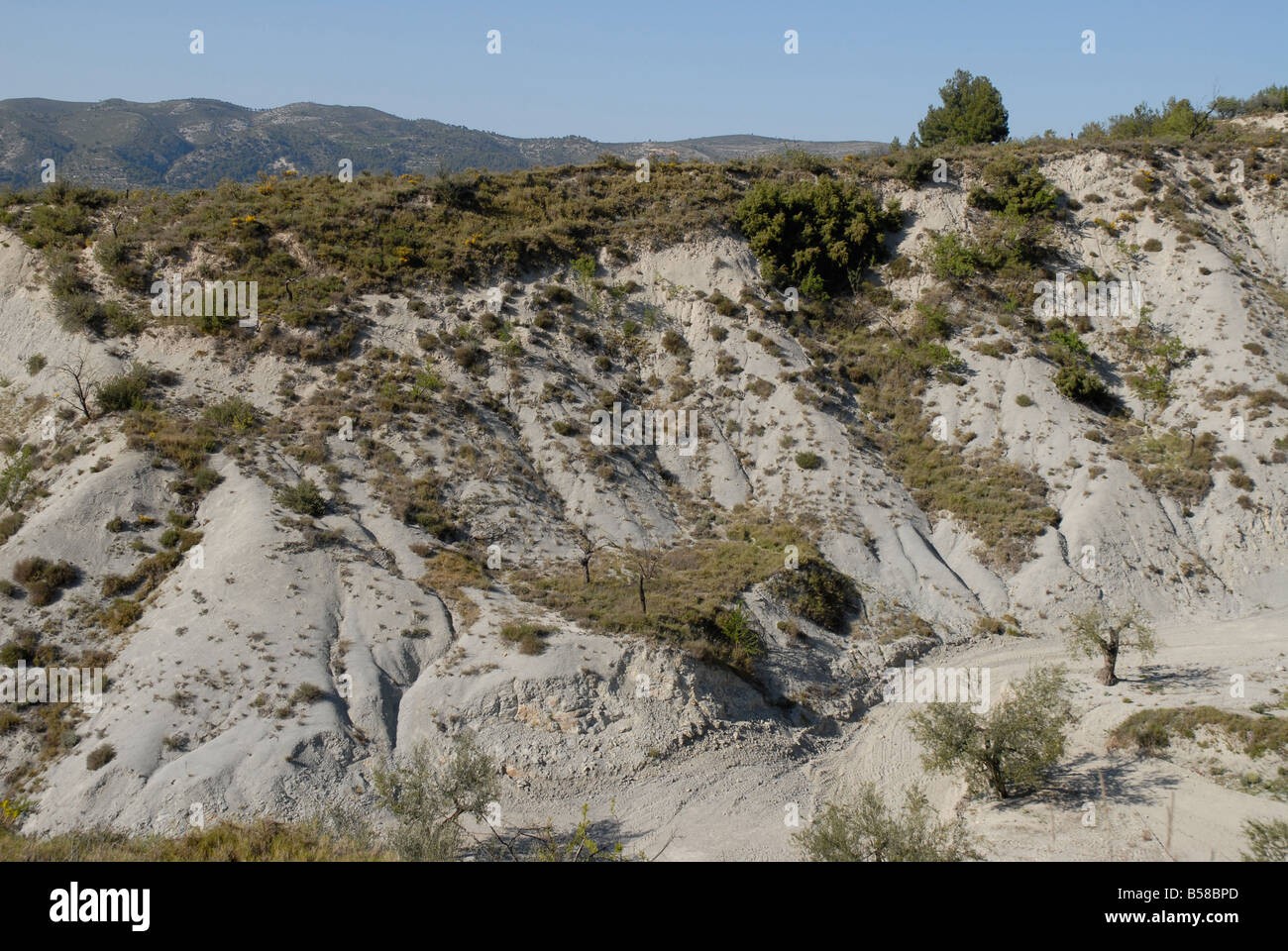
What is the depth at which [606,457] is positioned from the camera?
1416 inches

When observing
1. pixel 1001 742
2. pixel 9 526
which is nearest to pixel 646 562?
pixel 1001 742

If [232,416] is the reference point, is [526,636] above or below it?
below

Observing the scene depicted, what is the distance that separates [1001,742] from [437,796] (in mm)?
14262

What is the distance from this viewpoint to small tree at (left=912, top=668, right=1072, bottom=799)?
19.7 meters

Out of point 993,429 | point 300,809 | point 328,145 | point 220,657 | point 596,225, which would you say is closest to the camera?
point 300,809

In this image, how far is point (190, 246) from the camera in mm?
40031

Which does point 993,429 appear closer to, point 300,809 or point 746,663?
point 746,663

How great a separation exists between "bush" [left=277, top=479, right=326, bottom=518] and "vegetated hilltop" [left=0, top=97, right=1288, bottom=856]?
0.17 meters

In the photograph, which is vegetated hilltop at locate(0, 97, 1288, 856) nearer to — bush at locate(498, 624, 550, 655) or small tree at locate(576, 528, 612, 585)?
bush at locate(498, 624, 550, 655)

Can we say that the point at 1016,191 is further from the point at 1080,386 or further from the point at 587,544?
the point at 587,544

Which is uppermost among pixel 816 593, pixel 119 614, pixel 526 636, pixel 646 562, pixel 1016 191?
pixel 1016 191

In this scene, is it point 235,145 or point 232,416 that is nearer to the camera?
point 232,416
